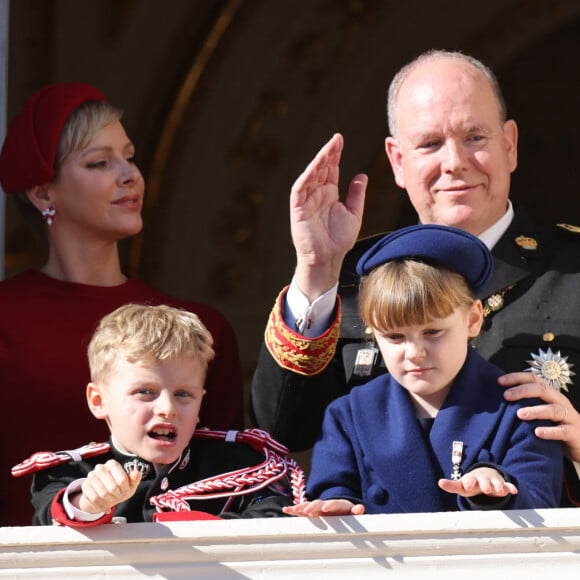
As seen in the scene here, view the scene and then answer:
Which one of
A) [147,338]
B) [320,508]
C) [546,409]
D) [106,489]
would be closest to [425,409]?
[546,409]

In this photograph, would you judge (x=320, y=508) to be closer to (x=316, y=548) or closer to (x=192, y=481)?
(x=316, y=548)

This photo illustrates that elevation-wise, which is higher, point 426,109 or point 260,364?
point 426,109

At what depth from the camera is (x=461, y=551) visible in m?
2.48

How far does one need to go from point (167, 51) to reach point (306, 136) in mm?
521

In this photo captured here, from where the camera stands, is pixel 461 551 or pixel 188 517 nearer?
pixel 461 551

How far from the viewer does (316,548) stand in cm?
247

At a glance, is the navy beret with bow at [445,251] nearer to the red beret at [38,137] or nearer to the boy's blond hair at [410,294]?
the boy's blond hair at [410,294]

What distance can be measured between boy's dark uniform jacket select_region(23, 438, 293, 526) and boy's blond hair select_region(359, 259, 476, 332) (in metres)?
0.36

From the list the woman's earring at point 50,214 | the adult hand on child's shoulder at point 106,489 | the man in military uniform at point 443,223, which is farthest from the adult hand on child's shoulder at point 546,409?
the woman's earring at point 50,214

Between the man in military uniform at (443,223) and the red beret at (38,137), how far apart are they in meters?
0.68

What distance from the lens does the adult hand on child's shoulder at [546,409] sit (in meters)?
2.69

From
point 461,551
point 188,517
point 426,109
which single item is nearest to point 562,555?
point 461,551

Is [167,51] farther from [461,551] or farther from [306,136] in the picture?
[461,551]

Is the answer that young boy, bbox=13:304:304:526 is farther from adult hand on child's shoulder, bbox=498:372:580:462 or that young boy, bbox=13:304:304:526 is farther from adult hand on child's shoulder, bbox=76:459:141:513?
adult hand on child's shoulder, bbox=498:372:580:462
